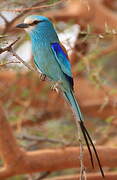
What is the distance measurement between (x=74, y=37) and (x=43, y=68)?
91cm

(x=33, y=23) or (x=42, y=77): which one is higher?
(x=33, y=23)

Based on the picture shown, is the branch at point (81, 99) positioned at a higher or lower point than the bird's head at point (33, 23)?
lower

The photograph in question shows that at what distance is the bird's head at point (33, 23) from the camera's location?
4.89ft

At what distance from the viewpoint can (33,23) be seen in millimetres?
1519

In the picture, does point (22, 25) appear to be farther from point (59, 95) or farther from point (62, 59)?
point (59, 95)

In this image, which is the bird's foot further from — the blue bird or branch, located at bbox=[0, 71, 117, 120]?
branch, located at bbox=[0, 71, 117, 120]

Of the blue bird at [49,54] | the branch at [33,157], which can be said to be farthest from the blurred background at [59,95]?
the blue bird at [49,54]

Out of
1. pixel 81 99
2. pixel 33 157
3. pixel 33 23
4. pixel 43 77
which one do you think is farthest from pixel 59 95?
pixel 33 23

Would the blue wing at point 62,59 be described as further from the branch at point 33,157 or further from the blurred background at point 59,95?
the blurred background at point 59,95

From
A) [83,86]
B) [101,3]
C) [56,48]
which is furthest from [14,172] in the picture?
[101,3]

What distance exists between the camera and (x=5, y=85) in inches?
103

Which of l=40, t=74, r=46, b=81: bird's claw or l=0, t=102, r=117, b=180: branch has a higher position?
l=40, t=74, r=46, b=81: bird's claw

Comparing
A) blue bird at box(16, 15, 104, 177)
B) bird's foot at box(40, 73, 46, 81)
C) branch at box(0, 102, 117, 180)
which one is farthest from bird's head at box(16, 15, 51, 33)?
branch at box(0, 102, 117, 180)

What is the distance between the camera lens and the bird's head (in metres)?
1.49
